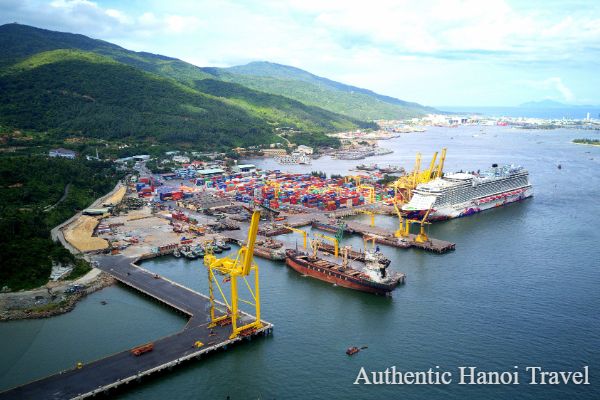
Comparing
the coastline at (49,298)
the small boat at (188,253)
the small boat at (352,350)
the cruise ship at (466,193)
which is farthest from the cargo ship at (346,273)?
the cruise ship at (466,193)

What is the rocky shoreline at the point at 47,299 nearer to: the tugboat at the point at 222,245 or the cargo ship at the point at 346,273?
the tugboat at the point at 222,245

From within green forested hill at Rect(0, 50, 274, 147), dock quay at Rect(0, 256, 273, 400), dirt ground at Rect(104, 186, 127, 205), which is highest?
green forested hill at Rect(0, 50, 274, 147)

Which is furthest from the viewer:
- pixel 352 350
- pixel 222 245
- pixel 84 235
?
pixel 84 235

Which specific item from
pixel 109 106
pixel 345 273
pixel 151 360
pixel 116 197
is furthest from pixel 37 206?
pixel 109 106

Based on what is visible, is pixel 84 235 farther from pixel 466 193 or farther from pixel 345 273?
pixel 466 193

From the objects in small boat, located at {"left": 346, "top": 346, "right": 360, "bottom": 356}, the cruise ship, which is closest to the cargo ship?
small boat, located at {"left": 346, "top": 346, "right": 360, "bottom": 356}

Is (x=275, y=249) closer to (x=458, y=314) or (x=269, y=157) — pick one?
(x=458, y=314)

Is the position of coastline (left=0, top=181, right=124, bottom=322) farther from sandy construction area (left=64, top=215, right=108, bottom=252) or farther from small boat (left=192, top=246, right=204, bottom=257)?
small boat (left=192, top=246, right=204, bottom=257)
